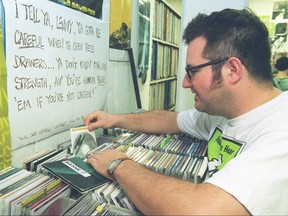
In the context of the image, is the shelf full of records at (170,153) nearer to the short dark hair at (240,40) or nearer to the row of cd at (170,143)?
the row of cd at (170,143)

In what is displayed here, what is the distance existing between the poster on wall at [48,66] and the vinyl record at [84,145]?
14 centimetres

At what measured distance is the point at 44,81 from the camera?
0.98 m

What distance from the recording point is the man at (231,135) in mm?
591

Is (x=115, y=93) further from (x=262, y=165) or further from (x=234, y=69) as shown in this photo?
(x=262, y=165)

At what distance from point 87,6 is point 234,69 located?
80cm

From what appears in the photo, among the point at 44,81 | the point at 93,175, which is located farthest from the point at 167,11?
the point at 93,175

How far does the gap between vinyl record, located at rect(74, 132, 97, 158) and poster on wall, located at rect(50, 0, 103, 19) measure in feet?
1.87

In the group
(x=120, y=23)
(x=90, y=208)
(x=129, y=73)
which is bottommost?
(x=90, y=208)

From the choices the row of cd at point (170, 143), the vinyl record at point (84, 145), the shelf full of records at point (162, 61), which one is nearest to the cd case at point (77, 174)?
the vinyl record at point (84, 145)

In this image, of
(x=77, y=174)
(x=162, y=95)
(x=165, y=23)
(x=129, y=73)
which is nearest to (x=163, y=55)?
(x=165, y=23)

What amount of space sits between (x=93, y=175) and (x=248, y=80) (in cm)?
60

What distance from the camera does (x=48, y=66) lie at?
3.26ft

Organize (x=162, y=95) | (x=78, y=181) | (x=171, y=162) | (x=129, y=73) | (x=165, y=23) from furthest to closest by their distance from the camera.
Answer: (x=162, y=95) → (x=165, y=23) → (x=129, y=73) → (x=171, y=162) → (x=78, y=181)

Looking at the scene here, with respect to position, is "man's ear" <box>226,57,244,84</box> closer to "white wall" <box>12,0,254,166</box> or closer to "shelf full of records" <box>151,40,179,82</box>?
"white wall" <box>12,0,254,166</box>
